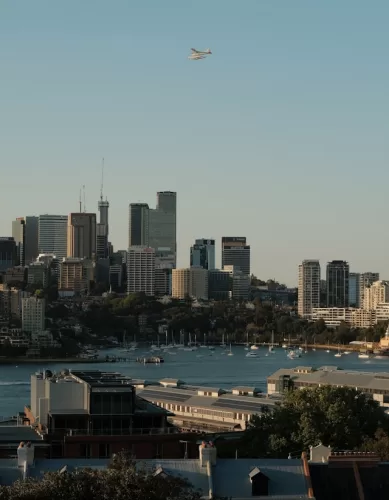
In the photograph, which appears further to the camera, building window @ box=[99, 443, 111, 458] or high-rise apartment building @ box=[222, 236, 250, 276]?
high-rise apartment building @ box=[222, 236, 250, 276]

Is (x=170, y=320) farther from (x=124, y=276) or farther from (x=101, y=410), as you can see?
(x=101, y=410)

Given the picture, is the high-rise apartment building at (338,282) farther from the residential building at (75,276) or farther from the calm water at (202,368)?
the calm water at (202,368)

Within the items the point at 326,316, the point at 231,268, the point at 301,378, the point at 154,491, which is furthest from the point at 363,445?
the point at 231,268

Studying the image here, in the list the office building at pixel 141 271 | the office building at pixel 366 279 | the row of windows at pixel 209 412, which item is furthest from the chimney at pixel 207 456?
the office building at pixel 366 279

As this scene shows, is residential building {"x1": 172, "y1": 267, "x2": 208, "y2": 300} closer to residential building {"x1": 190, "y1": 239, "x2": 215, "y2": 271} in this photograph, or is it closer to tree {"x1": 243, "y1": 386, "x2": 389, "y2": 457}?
residential building {"x1": 190, "y1": 239, "x2": 215, "y2": 271}

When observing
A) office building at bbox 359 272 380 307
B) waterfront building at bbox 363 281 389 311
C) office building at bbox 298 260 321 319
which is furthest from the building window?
office building at bbox 359 272 380 307
